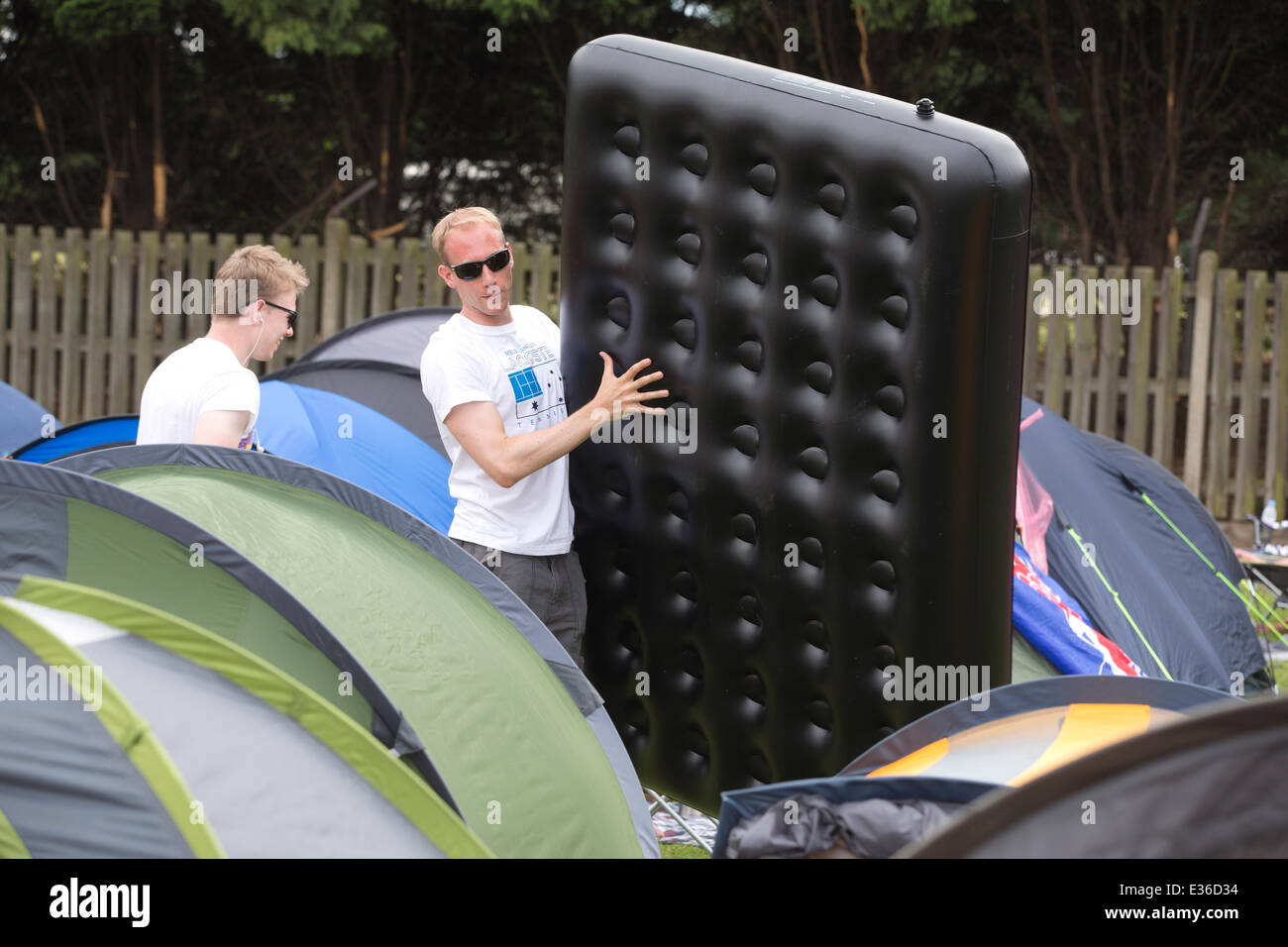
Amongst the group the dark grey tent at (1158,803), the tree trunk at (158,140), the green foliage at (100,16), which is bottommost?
the dark grey tent at (1158,803)

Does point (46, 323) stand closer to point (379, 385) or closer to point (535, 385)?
point (379, 385)

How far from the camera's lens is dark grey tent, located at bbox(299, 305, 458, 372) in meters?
5.73

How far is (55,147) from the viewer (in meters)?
11.9

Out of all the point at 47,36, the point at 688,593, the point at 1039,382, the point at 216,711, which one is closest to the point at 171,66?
the point at 47,36

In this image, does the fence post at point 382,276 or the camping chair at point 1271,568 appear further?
the fence post at point 382,276

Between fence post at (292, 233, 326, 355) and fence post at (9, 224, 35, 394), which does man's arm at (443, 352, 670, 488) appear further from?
Result: fence post at (9, 224, 35, 394)

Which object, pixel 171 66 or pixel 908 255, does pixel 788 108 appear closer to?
pixel 908 255

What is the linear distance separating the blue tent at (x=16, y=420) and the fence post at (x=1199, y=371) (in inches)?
264

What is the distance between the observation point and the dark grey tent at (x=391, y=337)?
5727 millimetres

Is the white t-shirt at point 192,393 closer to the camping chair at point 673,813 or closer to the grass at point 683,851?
the camping chair at point 673,813

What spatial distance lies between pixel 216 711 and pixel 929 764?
133 cm
